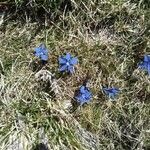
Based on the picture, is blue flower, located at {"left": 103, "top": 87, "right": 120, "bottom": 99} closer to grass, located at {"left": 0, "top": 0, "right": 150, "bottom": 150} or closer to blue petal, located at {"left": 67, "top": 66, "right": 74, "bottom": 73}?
grass, located at {"left": 0, "top": 0, "right": 150, "bottom": 150}

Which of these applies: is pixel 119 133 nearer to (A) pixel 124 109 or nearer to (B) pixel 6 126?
(A) pixel 124 109

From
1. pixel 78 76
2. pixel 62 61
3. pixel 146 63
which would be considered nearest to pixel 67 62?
pixel 62 61

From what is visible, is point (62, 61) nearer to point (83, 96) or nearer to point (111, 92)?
point (83, 96)

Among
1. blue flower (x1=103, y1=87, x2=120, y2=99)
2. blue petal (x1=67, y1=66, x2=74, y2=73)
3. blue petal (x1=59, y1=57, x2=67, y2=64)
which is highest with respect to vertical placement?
blue petal (x1=59, y1=57, x2=67, y2=64)

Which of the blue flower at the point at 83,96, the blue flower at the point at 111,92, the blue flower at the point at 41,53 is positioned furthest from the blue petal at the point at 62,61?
the blue flower at the point at 111,92

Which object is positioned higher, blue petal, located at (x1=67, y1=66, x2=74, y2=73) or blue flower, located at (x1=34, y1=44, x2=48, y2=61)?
blue flower, located at (x1=34, y1=44, x2=48, y2=61)

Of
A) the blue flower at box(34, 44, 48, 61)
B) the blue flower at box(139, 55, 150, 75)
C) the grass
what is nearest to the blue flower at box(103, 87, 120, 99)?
the grass
